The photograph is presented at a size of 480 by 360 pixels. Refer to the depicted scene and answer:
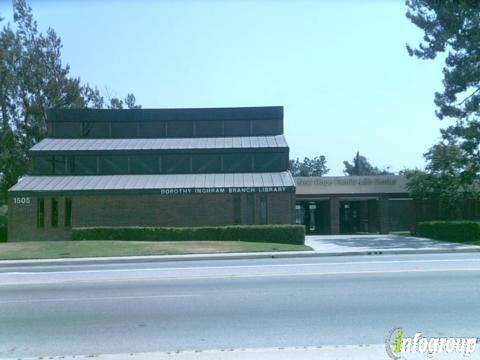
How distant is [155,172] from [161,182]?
197 cm

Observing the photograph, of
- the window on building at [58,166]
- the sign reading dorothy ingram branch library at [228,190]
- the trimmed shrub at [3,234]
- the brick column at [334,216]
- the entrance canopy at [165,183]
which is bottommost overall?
the trimmed shrub at [3,234]

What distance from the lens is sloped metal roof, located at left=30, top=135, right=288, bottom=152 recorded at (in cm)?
3622

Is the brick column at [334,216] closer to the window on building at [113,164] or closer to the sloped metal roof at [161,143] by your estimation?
the sloped metal roof at [161,143]

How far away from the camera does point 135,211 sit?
3303 centimetres

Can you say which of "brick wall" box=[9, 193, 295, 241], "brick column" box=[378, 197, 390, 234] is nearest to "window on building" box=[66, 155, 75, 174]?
"brick wall" box=[9, 193, 295, 241]

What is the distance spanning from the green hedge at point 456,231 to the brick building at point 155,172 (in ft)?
26.6

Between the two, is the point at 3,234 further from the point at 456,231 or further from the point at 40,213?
the point at 456,231

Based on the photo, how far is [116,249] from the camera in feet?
Answer: 78.6

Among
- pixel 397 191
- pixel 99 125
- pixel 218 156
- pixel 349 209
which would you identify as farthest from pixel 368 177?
pixel 99 125

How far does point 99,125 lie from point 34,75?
31.7 feet

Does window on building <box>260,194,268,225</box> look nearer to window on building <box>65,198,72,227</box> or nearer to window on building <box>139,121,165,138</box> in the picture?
window on building <box>139,121,165,138</box>

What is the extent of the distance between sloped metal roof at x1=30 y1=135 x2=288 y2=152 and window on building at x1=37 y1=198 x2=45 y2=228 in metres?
4.02

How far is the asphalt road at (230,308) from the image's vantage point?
786 centimetres

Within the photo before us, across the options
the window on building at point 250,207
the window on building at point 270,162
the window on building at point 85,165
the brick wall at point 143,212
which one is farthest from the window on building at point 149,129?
the window on building at point 250,207
